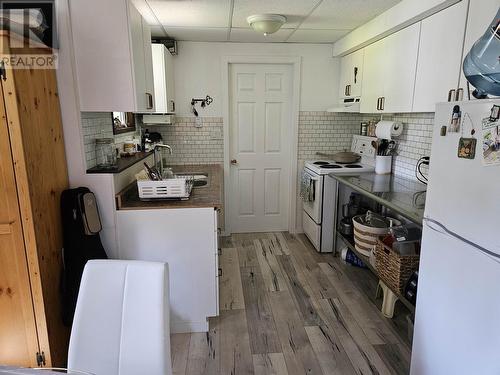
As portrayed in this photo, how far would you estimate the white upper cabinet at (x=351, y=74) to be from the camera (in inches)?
135

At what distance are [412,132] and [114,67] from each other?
8.38ft

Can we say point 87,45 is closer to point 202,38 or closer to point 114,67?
point 114,67

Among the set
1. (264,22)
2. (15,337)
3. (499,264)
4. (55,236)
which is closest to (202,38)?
(264,22)

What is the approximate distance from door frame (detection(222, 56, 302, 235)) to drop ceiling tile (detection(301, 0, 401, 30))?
2.50 feet

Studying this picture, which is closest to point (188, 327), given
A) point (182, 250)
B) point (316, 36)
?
point (182, 250)

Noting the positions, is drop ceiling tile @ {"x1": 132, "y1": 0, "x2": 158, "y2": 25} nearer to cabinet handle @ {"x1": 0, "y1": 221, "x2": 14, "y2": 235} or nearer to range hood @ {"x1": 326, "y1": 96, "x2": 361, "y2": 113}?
cabinet handle @ {"x1": 0, "y1": 221, "x2": 14, "y2": 235}

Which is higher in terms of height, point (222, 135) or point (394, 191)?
point (222, 135)

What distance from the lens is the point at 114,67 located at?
79.0 inches

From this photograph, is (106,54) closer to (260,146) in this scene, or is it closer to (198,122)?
(198,122)

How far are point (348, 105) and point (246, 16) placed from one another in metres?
1.45

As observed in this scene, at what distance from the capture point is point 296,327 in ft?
7.98

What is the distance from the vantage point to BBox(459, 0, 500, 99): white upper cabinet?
69.7 inches

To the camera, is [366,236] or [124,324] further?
[366,236]

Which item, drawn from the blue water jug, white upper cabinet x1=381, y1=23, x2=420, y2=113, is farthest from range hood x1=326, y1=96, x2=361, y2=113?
the blue water jug
